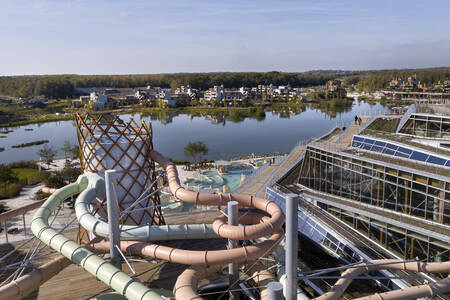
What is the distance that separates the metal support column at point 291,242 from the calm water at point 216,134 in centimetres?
5093

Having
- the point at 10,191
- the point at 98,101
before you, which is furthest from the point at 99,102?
the point at 10,191

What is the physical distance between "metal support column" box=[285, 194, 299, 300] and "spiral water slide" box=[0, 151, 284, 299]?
2.72 m

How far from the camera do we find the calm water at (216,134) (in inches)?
2628

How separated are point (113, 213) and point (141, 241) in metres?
1.82

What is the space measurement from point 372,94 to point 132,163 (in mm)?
160568

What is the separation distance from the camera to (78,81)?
19212 centimetres

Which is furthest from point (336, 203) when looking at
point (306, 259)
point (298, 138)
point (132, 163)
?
point (298, 138)

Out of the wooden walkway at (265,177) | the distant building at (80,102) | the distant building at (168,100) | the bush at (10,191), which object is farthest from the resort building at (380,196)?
the distant building at (80,102)

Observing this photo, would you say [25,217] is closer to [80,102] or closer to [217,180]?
[217,180]

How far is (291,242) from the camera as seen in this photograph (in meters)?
9.75

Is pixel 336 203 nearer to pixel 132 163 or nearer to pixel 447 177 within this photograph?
pixel 447 177

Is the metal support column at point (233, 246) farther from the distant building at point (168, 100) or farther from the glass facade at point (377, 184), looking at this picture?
the distant building at point (168, 100)

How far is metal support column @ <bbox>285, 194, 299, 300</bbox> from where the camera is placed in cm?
954

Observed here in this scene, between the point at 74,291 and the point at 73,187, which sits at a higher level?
the point at 73,187
